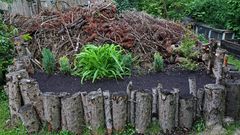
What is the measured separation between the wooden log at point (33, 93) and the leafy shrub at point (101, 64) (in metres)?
0.91

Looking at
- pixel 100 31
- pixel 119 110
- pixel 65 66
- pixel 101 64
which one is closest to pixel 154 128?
pixel 119 110

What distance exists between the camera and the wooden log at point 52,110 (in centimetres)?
397

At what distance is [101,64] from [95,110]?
1.26 meters

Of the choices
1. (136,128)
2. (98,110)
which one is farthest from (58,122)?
(136,128)

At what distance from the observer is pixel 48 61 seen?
5.30m

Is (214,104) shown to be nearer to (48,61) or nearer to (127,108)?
(127,108)

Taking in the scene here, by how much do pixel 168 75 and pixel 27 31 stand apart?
3.04 metres

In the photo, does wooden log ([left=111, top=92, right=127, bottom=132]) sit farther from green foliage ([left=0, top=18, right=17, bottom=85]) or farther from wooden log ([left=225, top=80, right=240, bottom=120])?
green foliage ([left=0, top=18, right=17, bottom=85])

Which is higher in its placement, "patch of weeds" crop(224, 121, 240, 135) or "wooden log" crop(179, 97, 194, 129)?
"wooden log" crop(179, 97, 194, 129)

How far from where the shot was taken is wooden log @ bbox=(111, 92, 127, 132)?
3891 millimetres

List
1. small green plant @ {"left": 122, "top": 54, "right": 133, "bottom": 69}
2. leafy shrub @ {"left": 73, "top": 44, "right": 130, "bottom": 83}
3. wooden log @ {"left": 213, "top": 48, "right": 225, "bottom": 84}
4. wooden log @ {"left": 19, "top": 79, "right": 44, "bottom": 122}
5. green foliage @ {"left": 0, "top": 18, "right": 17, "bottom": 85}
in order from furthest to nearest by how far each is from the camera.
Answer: green foliage @ {"left": 0, "top": 18, "right": 17, "bottom": 85} → small green plant @ {"left": 122, "top": 54, "right": 133, "bottom": 69} → leafy shrub @ {"left": 73, "top": 44, "right": 130, "bottom": 83} → wooden log @ {"left": 213, "top": 48, "right": 225, "bottom": 84} → wooden log @ {"left": 19, "top": 79, "right": 44, "bottom": 122}

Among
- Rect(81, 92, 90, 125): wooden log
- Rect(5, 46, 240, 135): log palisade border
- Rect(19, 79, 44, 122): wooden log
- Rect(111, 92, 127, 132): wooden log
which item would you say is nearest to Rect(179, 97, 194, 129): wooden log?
Rect(5, 46, 240, 135): log palisade border

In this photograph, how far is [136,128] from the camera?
4.00 metres

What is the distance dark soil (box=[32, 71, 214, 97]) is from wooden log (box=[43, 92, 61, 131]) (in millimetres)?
660
